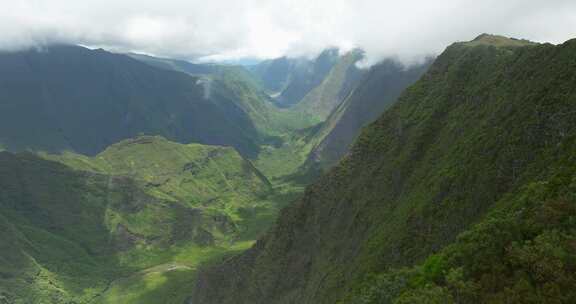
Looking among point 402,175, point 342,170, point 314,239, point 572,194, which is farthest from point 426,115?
point 572,194

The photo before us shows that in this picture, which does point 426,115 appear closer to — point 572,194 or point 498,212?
point 498,212

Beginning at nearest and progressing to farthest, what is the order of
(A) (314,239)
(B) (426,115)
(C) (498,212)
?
(C) (498,212), (B) (426,115), (A) (314,239)

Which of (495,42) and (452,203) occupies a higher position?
(495,42)

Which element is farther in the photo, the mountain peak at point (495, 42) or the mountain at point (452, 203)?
the mountain peak at point (495, 42)

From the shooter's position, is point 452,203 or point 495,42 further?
point 495,42

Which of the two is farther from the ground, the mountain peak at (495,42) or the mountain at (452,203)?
the mountain peak at (495,42)

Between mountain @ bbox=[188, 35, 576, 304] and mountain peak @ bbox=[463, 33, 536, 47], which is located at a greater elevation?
mountain peak @ bbox=[463, 33, 536, 47]

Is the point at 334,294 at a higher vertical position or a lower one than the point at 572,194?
lower

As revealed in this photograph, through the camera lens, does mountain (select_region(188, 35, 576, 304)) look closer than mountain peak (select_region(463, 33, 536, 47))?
Yes
